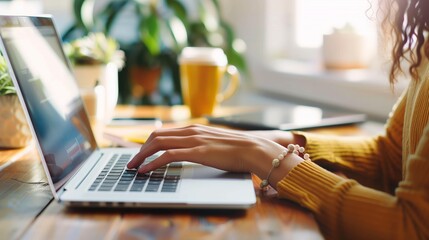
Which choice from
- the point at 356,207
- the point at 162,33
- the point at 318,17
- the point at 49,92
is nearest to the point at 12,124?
the point at 49,92

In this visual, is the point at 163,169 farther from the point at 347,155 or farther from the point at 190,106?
the point at 190,106

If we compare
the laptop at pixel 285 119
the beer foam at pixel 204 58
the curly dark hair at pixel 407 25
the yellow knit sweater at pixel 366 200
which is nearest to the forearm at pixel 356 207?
the yellow knit sweater at pixel 366 200

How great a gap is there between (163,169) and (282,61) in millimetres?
1367

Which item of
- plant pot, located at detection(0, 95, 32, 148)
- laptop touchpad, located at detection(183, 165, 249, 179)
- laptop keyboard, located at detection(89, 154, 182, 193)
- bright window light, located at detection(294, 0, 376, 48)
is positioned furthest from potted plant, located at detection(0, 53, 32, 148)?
bright window light, located at detection(294, 0, 376, 48)

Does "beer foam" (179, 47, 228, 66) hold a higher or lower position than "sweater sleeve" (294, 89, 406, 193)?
higher

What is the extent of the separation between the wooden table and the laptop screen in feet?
0.17

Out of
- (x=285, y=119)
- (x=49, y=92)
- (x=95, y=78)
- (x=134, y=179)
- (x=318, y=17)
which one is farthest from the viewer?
(x=318, y=17)

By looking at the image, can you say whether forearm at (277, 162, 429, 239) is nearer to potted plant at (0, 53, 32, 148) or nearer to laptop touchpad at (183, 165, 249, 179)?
laptop touchpad at (183, 165, 249, 179)

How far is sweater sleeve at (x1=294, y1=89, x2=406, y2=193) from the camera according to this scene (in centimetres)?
92

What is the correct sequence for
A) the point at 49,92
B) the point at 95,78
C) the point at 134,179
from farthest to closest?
1. the point at 95,78
2. the point at 49,92
3. the point at 134,179

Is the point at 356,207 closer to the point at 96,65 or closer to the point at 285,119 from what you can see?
the point at 285,119

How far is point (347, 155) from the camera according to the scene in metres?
0.94

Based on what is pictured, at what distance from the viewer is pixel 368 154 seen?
970mm

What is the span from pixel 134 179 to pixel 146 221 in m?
0.11
